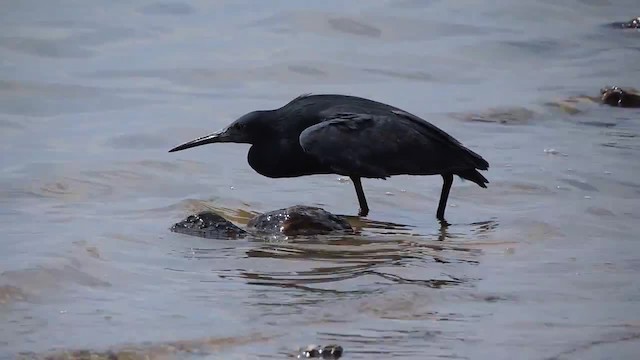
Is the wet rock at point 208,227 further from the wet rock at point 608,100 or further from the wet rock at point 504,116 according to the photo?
the wet rock at point 608,100

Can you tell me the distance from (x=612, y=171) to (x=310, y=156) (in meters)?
2.64

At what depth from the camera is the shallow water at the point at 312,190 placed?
18.7 ft

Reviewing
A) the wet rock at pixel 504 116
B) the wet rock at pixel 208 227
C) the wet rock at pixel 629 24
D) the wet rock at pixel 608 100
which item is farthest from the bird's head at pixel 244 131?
the wet rock at pixel 629 24

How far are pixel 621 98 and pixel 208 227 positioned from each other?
20.8 ft

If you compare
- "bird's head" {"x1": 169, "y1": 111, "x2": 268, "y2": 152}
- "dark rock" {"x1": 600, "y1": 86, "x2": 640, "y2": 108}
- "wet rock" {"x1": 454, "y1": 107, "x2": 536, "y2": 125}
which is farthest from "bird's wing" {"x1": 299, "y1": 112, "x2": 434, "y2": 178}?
"dark rock" {"x1": 600, "y1": 86, "x2": 640, "y2": 108}

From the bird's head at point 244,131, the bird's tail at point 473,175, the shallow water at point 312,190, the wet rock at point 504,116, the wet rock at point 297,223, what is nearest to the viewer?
the shallow water at point 312,190

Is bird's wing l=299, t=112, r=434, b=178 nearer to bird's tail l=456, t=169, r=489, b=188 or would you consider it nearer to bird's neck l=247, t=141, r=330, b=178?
bird's neck l=247, t=141, r=330, b=178

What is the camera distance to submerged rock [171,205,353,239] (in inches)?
302

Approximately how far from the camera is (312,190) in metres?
9.60

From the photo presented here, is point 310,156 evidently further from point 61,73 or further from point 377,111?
point 61,73

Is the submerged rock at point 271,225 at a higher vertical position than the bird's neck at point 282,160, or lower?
lower

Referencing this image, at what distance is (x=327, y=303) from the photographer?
19.8ft

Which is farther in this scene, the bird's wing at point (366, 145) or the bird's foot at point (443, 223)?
the bird's foot at point (443, 223)

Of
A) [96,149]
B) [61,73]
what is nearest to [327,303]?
[96,149]
